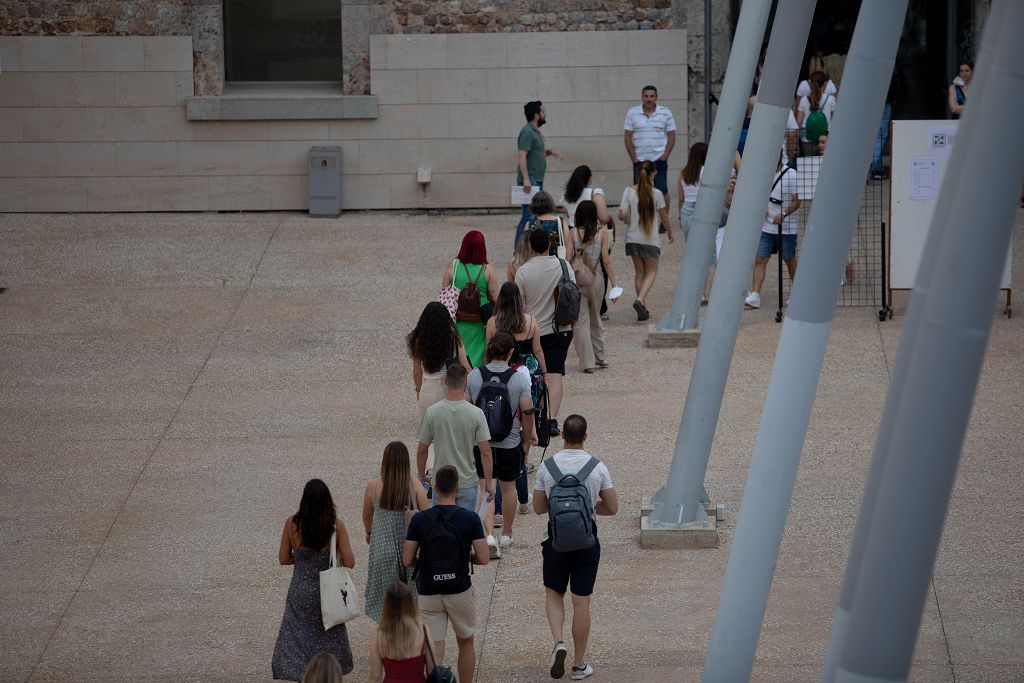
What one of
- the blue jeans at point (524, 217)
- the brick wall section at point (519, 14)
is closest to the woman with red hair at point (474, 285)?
the blue jeans at point (524, 217)

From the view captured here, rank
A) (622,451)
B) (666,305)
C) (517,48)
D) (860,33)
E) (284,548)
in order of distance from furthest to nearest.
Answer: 1. (517,48)
2. (666,305)
3. (622,451)
4. (284,548)
5. (860,33)

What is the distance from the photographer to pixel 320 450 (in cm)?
1062

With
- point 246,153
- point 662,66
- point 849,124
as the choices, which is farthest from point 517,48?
point 849,124

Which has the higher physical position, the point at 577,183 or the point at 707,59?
the point at 707,59

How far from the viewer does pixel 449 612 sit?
6801mm

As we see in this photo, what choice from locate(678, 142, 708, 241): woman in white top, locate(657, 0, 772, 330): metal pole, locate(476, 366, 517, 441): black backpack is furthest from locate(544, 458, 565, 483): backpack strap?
locate(678, 142, 708, 241): woman in white top

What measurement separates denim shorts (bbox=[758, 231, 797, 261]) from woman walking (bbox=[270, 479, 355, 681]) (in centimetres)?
874

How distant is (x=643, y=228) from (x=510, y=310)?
480cm

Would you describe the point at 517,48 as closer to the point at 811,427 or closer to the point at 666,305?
the point at 666,305

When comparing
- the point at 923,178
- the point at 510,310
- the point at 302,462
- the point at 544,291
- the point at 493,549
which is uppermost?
the point at 923,178

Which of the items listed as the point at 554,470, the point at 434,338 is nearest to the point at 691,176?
the point at 434,338

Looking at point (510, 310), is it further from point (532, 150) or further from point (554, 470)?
point (532, 150)

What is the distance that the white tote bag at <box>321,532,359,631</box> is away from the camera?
627 centimetres

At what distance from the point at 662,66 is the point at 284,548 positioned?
44.9 ft
